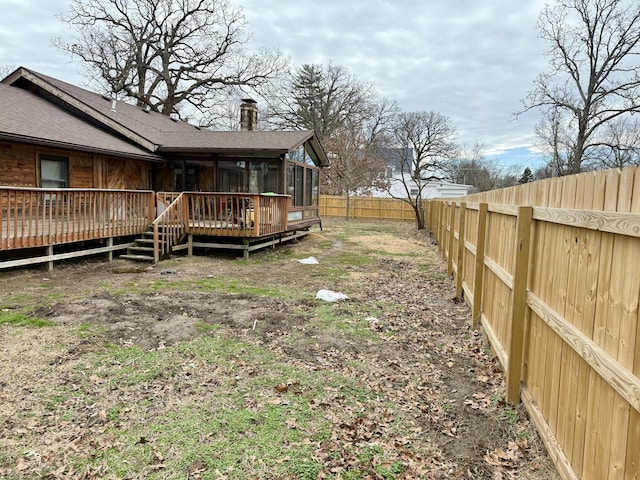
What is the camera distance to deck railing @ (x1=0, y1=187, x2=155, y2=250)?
7586 millimetres

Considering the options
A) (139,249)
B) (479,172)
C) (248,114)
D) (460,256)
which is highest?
(479,172)

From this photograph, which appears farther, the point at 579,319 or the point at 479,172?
the point at 479,172

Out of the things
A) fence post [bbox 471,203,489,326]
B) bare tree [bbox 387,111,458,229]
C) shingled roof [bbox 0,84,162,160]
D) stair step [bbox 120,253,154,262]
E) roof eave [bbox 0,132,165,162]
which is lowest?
stair step [bbox 120,253,154,262]

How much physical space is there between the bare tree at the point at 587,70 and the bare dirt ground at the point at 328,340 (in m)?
19.1

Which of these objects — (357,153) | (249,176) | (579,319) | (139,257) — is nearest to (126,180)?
(249,176)

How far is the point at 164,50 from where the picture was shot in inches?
1029

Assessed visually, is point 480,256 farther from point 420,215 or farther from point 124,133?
point 420,215

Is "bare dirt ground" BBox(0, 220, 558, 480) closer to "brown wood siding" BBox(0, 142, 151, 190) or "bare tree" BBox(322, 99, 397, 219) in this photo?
"brown wood siding" BBox(0, 142, 151, 190)

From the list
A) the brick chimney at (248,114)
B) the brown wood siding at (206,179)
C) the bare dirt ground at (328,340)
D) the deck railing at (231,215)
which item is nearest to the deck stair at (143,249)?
the bare dirt ground at (328,340)

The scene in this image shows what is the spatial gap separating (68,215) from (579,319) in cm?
936

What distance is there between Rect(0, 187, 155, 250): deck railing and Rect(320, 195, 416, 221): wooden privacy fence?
2013cm

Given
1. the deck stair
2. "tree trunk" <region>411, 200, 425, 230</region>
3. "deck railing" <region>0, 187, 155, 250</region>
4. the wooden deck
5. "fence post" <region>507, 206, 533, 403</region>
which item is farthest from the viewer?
"tree trunk" <region>411, 200, 425, 230</region>

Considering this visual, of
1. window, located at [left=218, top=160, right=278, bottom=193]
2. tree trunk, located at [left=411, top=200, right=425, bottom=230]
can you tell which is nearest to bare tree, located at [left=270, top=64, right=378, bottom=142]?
tree trunk, located at [left=411, top=200, right=425, bottom=230]

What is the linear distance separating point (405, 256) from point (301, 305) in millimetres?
6647
